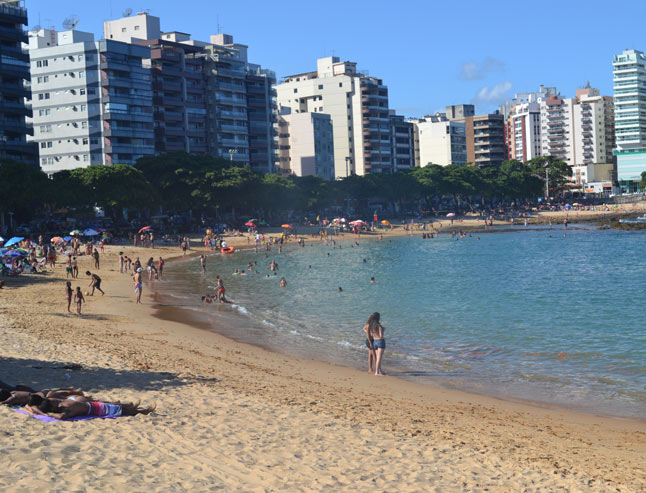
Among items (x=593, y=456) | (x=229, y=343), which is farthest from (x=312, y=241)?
(x=593, y=456)

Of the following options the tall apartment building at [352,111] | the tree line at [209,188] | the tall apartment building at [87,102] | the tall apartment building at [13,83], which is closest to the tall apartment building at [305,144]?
the tall apartment building at [352,111]

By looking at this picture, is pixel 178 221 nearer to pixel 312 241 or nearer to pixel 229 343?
pixel 312 241

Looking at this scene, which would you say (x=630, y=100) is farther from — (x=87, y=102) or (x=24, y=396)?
(x=24, y=396)

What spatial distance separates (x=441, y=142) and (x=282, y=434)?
7246 inches

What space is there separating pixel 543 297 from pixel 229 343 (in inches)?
882

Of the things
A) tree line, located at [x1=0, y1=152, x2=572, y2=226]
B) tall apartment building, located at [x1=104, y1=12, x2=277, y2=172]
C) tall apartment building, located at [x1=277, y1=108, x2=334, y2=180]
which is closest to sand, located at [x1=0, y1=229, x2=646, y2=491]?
tree line, located at [x1=0, y1=152, x2=572, y2=226]

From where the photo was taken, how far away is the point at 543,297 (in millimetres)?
41312

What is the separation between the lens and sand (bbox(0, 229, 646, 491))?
10.2 m

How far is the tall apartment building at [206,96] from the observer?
112m

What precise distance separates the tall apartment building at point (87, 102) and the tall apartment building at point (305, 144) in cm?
4733

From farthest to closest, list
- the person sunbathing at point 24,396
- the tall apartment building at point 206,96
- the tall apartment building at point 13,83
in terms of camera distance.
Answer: the tall apartment building at point 206,96
the tall apartment building at point 13,83
the person sunbathing at point 24,396

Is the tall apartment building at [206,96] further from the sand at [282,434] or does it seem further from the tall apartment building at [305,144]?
the sand at [282,434]

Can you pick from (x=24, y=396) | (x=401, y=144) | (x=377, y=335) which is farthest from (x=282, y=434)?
(x=401, y=144)

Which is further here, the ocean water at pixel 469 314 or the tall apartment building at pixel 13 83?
the tall apartment building at pixel 13 83
